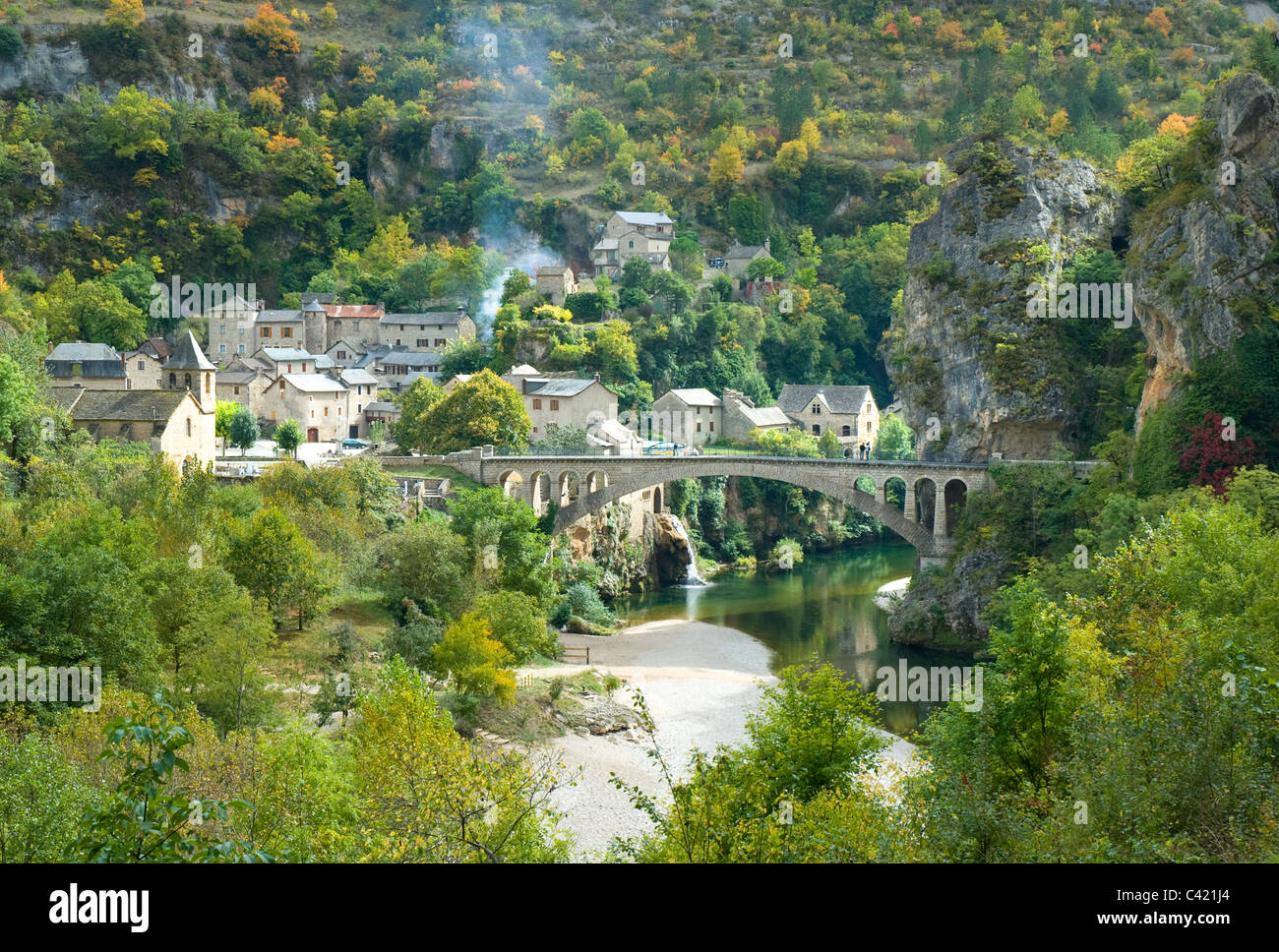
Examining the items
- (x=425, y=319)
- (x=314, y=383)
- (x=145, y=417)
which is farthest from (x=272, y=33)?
(x=145, y=417)

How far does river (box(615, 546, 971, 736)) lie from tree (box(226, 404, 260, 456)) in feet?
73.9

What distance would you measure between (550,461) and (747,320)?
36.3 m

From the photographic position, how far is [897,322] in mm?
95750

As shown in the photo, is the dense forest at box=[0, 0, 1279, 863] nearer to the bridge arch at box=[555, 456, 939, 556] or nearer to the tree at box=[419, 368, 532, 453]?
the tree at box=[419, 368, 532, 453]

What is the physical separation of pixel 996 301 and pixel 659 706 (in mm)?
29950

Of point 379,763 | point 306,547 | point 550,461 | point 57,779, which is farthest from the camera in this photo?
point 550,461

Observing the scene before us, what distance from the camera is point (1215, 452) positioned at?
151 feet

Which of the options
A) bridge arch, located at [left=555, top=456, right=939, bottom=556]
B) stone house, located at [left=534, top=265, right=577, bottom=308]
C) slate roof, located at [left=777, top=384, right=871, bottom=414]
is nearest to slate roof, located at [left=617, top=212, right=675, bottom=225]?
stone house, located at [left=534, top=265, right=577, bottom=308]

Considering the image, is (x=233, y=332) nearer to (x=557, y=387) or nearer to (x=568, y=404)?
(x=557, y=387)

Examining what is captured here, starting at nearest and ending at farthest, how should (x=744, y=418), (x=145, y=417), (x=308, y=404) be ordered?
1. (x=145, y=417)
2. (x=308, y=404)
3. (x=744, y=418)

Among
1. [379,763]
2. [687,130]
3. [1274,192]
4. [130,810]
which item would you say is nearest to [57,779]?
[379,763]

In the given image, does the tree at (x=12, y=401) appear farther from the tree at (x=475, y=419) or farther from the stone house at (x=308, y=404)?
the stone house at (x=308, y=404)
